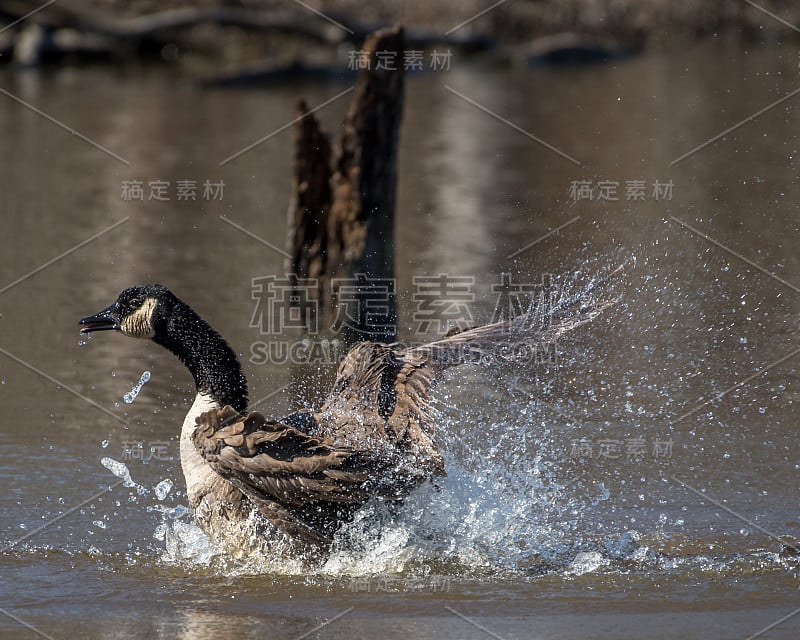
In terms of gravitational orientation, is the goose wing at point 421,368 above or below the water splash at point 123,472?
above

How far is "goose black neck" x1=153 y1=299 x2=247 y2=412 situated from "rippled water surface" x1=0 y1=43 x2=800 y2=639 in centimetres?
77

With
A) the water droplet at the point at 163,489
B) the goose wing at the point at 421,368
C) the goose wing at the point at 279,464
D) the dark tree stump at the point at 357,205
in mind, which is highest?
the dark tree stump at the point at 357,205

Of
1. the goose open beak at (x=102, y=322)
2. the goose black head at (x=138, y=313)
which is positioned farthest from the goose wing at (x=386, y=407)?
the goose open beak at (x=102, y=322)

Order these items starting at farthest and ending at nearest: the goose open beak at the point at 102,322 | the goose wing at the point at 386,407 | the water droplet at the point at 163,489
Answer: the water droplet at the point at 163,489
the goose open beak at the point at 102,322
the goose wing at the point at 386,407

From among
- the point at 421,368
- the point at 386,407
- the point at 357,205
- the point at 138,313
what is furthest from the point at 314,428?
the point at 357,205

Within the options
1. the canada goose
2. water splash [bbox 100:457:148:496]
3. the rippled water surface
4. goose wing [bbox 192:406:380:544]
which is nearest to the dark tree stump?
the rippled water surface

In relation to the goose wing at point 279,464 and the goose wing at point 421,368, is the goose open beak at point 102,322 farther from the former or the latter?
the goose wing at point 421,368

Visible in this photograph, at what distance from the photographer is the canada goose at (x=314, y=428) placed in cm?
564

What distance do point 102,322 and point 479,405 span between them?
2.74 m

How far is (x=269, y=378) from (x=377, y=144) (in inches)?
86.2

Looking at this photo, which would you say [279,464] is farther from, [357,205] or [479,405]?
[357,205]

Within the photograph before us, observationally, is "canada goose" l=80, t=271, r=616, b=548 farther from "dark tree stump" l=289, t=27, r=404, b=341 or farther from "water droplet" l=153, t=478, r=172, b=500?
"dark tree stump" l=289, t=27, r=404, b=341

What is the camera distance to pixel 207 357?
6129 millimetres

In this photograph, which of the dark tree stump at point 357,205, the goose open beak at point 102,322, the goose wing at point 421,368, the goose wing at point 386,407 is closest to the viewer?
the goose wing at point 386,407
